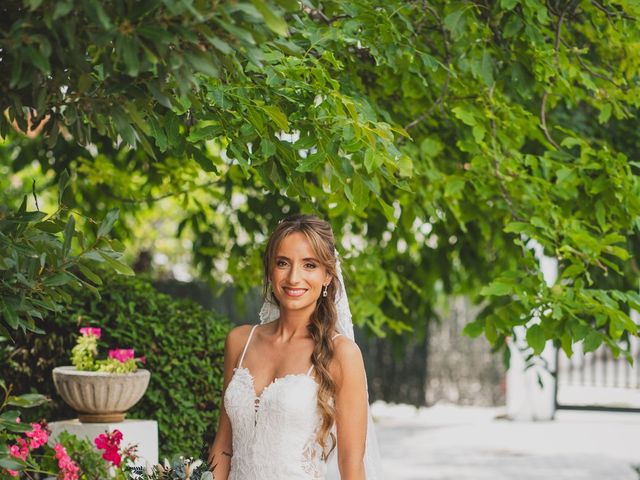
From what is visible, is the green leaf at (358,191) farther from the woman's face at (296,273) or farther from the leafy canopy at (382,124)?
the woman's face at (296,273)

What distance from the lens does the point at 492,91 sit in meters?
5.43

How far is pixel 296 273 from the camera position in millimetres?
3473

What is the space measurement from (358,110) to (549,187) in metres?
1.67

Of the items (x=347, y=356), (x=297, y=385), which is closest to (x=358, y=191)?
(x=347, y=356)

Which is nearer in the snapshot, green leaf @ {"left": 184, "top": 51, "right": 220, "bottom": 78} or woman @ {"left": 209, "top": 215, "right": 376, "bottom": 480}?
green leaf @ {"left": 184, "top": 51, "right": 220, "bottom": 78}

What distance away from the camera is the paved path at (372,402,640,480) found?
33.5 feet

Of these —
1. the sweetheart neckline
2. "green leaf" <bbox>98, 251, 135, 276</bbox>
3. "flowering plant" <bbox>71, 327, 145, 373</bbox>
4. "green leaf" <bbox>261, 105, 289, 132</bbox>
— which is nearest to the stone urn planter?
"flowering plant" <bbox>71, 327, 145, 373</bbox>

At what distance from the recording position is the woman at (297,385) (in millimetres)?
3426

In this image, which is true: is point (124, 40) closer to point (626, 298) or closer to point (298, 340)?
point (298, 340)

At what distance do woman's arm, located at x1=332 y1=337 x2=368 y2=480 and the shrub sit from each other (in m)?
2.39

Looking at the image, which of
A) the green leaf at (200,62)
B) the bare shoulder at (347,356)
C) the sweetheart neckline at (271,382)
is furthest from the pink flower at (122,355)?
the green leaf at (200,62)

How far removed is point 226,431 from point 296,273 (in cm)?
65

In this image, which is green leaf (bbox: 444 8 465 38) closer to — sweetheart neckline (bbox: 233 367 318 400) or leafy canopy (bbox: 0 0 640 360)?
leafy canopy (bbox: 0 0 640 360)

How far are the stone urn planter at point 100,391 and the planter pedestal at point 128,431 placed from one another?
0.18 ft
